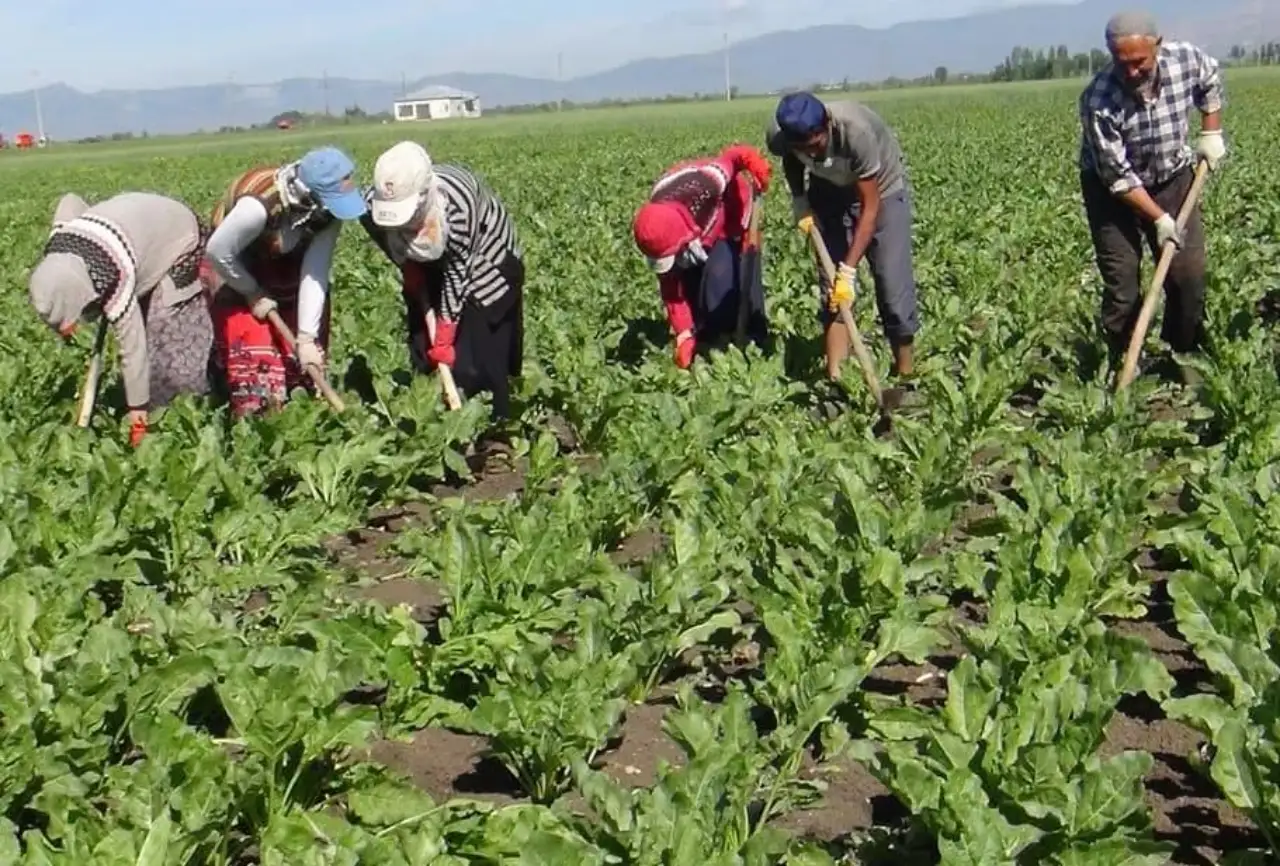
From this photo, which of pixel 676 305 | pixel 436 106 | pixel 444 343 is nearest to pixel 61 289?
pixel 444 343

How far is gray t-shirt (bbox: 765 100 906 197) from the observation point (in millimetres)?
6727

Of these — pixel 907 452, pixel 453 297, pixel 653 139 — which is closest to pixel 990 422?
pixel 907 452

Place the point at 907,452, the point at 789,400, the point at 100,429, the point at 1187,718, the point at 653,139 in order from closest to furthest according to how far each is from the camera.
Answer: the point at 1187,718, the point at 907,452, the point at 100,429, the point at 789,400, the point at 653,139

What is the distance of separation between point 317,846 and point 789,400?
14.5ft

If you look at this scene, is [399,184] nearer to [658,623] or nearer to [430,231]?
[430,231]

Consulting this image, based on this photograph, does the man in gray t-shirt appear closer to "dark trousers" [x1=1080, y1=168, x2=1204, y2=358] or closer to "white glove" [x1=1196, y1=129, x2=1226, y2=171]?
"dark trousers" [x1=1080, y1=168, x2=1204, y2=358]

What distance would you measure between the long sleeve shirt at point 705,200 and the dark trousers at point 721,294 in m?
0.09

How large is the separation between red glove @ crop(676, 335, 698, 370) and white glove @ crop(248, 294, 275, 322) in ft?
6.61

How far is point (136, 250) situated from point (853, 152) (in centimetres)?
311

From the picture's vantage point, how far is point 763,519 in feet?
16.6

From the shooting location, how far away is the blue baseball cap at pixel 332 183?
5.67 meters

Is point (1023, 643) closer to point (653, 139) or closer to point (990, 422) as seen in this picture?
point (990, 422)

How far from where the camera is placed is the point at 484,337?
6.52 meters

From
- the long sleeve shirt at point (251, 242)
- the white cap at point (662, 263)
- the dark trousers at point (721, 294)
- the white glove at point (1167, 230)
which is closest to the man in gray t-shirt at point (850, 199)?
the dark trousers at point (721, 294)
